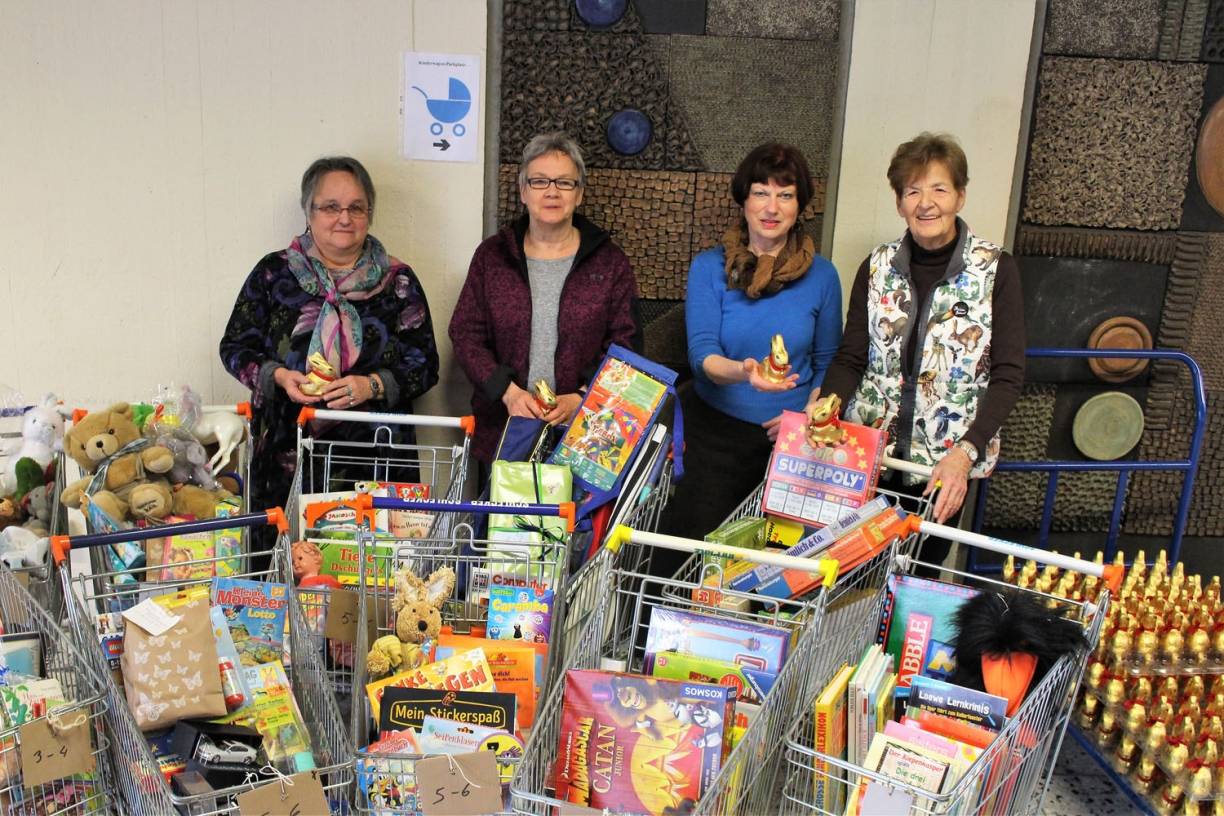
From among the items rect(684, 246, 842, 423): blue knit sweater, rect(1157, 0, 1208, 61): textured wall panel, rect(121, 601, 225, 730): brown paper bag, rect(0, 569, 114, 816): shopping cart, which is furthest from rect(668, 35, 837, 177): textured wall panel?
rect(0, 569, 114, 816): shopping cart

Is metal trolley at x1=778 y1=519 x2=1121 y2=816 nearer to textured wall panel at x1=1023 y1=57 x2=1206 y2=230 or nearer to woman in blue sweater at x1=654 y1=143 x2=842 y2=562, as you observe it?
woman in blue sweater at x1=654 y1=143 x2=842 y2=562

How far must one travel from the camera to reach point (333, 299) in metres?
3.12

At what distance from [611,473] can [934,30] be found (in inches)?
80.2

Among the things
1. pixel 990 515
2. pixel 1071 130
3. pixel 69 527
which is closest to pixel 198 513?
pixel 69 527

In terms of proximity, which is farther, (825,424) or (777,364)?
(777,364)

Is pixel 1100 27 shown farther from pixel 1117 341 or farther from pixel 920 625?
pixel 920 625

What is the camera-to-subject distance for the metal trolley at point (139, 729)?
174 cm

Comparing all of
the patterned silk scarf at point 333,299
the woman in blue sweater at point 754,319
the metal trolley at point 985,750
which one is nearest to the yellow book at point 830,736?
the metal trolley at point 985,750

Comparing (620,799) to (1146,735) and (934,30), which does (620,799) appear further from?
(934,30)

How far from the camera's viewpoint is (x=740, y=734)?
1.96 meters

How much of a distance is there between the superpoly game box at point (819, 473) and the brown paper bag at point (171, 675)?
139 cm

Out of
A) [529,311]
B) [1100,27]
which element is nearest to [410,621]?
[529,311]

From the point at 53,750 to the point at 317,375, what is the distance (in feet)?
4.44

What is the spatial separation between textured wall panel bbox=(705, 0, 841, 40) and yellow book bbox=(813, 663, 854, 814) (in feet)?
7.65
